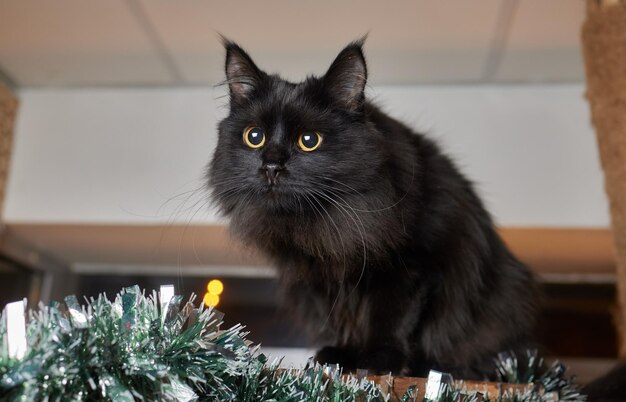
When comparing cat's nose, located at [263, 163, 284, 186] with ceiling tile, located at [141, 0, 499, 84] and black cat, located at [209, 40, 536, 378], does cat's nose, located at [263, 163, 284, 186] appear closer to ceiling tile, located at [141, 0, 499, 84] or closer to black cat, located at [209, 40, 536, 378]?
black cat, located at [209, 40, 536, 378]

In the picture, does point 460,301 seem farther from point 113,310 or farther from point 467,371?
point 113,310

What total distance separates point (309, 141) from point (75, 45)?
1.57m

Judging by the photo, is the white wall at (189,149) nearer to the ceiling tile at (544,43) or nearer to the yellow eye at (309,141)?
the ceiling tile at (544,43)

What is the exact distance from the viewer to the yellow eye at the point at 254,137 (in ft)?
3.37

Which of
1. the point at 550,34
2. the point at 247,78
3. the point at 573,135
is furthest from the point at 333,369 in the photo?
the point at 573,135

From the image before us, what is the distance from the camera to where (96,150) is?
246cm

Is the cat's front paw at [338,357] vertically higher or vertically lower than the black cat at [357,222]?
lower

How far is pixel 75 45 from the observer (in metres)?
2.24

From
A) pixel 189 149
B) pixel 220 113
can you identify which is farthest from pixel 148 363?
pixel 189 149

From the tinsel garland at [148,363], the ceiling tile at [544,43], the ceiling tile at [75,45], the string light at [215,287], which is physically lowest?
the tinsel garland at [148,363]

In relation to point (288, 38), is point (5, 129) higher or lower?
lower

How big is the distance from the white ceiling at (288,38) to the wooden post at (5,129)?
0.12 m

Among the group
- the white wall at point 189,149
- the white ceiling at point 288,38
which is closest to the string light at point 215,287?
the white wall at point 189,149

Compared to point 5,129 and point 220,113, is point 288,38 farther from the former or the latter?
point 5,129
